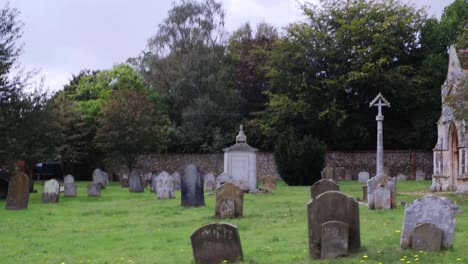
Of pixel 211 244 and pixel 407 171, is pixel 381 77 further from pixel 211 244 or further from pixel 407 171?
pixel 211 244

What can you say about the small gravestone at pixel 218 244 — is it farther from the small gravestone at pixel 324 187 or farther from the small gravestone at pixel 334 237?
the small gravestone at pixel 324 187

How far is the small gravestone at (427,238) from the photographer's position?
1022 centimetres

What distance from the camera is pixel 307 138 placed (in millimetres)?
38875

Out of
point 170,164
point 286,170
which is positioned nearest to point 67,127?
point 170,164

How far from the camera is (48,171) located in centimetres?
5012

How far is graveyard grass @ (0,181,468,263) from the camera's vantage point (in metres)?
10.6

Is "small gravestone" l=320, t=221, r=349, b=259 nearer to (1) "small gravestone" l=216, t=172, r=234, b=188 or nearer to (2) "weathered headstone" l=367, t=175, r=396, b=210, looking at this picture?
(2) "weathered headstone" l=367, t=175, r=396, b=210

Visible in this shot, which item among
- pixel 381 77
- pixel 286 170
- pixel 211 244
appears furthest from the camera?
pixel 381 77

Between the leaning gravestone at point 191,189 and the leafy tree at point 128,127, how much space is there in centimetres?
2128

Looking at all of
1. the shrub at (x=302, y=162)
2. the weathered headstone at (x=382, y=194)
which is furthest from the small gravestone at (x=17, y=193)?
the shrub at (x=302, y=162)

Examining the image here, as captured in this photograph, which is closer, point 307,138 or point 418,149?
point 307,138

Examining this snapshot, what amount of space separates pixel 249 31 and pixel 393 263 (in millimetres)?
46295

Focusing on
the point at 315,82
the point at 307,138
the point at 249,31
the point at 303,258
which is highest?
the point at 249,31

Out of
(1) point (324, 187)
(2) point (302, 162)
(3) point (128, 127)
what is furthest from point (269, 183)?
(3) point (128, 127)
